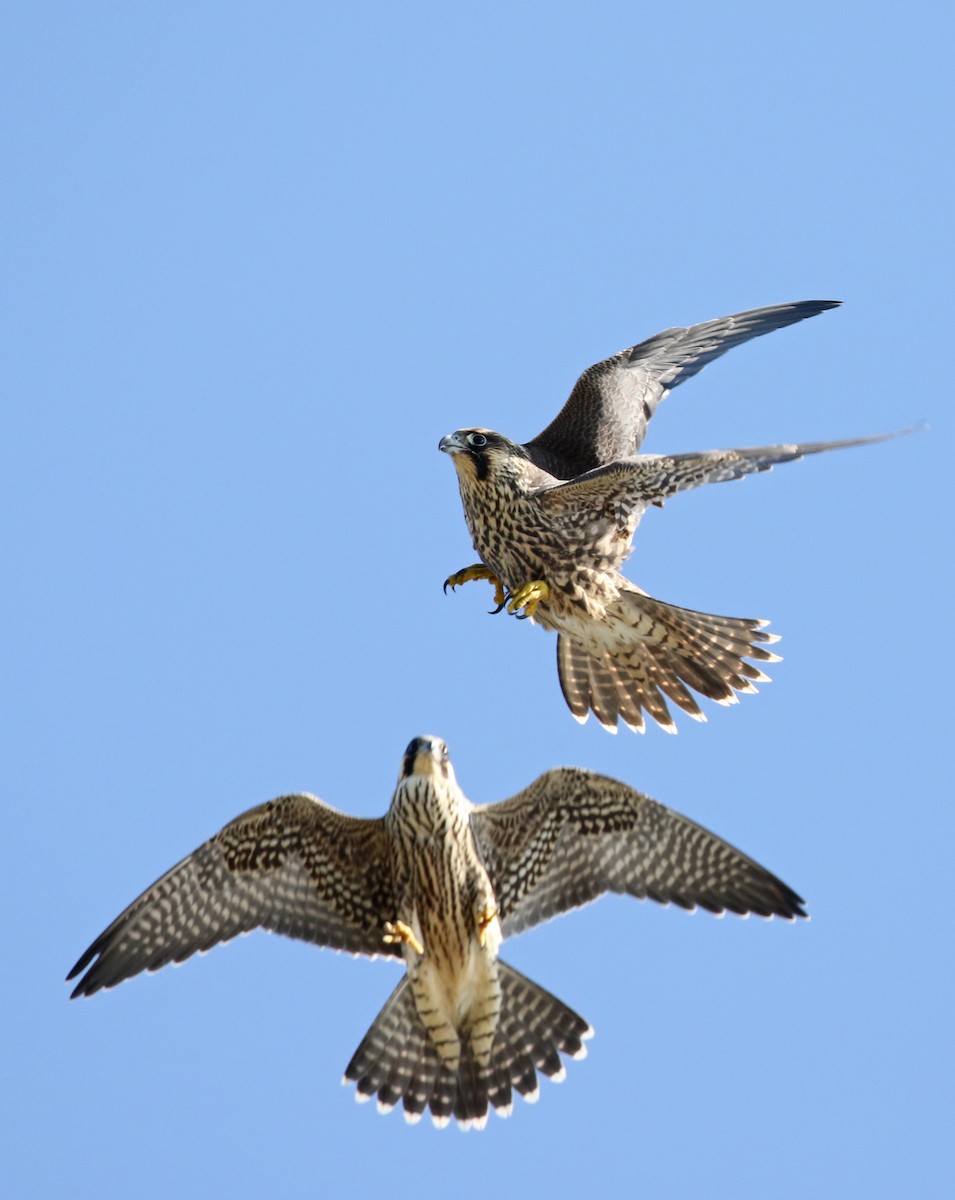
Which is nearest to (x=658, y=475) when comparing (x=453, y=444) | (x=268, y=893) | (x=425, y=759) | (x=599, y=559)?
(x=599, y=559)

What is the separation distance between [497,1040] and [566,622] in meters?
1.69

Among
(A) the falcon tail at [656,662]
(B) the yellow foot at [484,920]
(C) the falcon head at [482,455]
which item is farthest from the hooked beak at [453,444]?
(B) the yellow foot at [484,920]

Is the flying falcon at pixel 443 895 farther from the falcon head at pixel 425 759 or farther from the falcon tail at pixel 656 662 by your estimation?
the falcon tail at pixel 656 662

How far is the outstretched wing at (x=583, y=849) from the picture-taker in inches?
275

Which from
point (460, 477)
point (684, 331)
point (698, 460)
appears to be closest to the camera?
point (698, 460)

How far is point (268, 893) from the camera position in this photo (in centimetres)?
703

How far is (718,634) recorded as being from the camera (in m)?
7.63

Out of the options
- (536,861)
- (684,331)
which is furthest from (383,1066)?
(684,331)

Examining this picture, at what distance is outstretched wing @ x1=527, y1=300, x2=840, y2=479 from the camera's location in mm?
8195

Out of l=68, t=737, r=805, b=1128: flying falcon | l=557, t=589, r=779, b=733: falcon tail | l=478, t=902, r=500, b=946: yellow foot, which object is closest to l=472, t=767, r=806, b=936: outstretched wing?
l=68, t=737, r=805, b=1128: flying falcon

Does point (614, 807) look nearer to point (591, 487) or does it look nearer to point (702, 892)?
point (702, 892)

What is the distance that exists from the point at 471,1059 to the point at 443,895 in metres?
0.65

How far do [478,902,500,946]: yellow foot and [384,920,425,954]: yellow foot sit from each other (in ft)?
0.72

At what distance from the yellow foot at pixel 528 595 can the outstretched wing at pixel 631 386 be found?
2.12 ft
